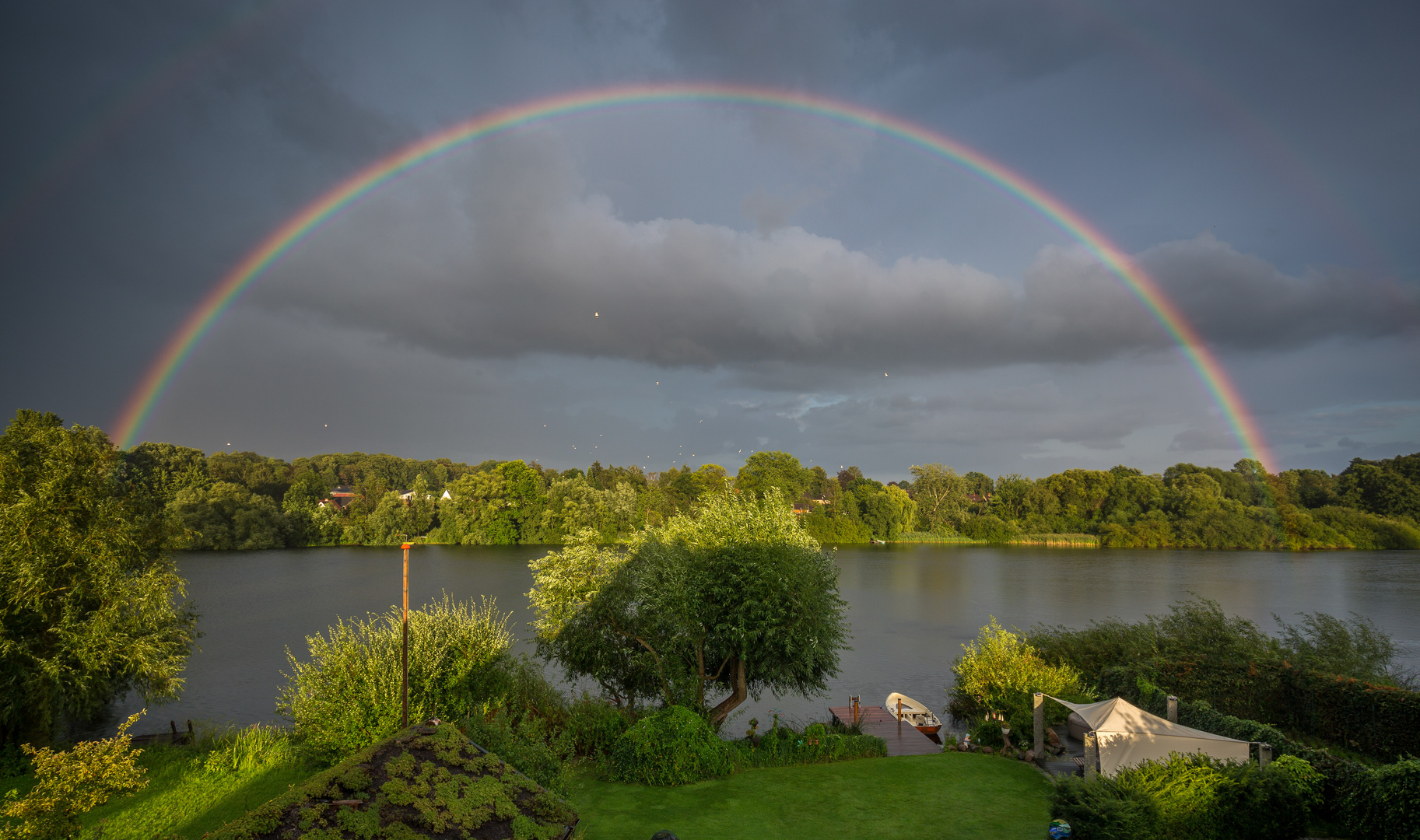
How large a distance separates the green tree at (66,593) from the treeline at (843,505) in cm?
5601

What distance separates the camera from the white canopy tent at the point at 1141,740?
14.2 m

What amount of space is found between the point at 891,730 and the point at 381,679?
16749mm

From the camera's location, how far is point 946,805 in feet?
49.4

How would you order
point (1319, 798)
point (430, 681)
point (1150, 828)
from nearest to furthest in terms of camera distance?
1. point (1150, 828)
2. point (1319, 798)
3. point (430, 681)

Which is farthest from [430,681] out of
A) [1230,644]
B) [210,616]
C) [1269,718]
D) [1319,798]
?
[210,616]

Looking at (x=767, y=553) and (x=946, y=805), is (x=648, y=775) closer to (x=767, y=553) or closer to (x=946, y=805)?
(x=946, y=805)

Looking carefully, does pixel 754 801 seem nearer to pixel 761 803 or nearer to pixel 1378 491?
pixel 761 803

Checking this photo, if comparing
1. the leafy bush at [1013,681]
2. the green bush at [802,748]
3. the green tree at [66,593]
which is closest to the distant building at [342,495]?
the green tree at [66,593]

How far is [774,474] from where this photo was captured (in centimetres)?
11225

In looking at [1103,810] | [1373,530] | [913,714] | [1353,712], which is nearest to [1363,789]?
[1103,810]

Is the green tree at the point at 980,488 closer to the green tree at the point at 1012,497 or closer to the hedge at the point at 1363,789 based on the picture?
the green tree at the point at 1012,497

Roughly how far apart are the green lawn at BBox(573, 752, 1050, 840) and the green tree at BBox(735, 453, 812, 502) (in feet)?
299

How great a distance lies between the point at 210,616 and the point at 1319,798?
57433 mm

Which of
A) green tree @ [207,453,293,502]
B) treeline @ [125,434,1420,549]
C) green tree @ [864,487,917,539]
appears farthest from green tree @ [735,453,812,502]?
green tree @ [207,453,293,502]
